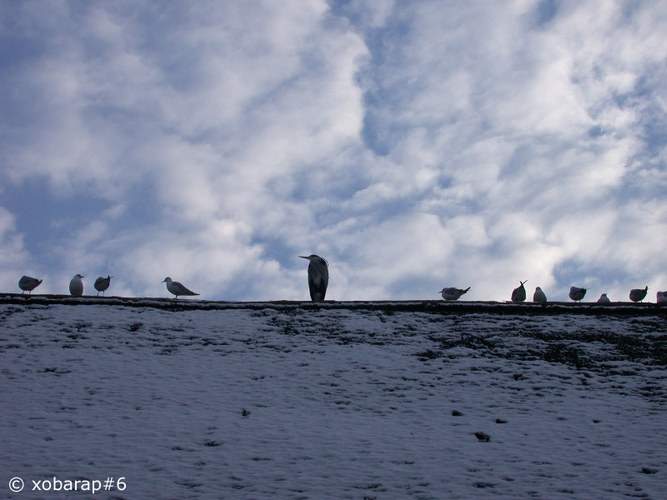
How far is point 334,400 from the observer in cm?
848

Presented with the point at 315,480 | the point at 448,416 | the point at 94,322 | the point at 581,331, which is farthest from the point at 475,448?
the point at 94,322

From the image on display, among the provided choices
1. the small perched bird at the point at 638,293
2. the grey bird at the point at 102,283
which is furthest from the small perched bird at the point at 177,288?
the small perched bird at the point at 638,293

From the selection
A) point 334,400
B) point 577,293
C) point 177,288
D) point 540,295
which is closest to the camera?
point 334,400

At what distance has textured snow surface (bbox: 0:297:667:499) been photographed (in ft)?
20.3

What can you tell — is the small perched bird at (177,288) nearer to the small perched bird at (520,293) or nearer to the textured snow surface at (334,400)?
the textured snow surface at (334,400)

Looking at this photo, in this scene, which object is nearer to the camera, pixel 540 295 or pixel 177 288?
pixel 177 288

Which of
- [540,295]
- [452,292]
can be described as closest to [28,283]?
[452,292]

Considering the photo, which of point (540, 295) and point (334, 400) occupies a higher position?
point (540, 295)

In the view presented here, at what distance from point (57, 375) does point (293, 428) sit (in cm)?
374

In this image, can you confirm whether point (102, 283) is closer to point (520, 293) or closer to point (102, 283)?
point (102, 283)

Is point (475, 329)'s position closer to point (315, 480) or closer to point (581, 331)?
point (581, 331)

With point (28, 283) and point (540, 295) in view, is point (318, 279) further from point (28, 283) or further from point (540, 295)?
point (28, 283)

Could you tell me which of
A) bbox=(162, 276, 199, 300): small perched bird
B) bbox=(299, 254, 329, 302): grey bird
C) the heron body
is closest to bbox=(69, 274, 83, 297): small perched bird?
the heron body

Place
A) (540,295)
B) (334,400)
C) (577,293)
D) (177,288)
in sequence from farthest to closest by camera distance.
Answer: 1. (577,293)
2. (540,295)
3. (177,288)
4. (334,400)
